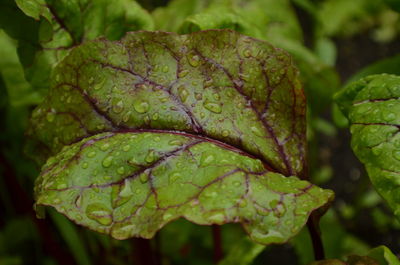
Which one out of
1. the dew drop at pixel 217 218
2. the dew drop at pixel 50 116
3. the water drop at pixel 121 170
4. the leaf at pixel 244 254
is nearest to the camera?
the dew drop at pixel 217 218

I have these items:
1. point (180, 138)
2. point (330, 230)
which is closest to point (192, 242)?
point (330, 230)

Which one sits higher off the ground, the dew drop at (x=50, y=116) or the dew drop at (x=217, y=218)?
the dew drop at (x=50, y=116)

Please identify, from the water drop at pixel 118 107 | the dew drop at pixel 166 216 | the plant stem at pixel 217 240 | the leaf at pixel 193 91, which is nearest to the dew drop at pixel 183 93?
the leaf at pixel 193 91

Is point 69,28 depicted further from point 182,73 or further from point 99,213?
point 99,213

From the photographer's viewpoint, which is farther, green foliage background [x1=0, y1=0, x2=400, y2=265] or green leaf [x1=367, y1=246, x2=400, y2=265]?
green foliage background [x1=0, y1=0, x2=400, y2=265]

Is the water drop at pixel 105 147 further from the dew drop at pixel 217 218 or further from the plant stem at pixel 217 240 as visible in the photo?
the plant stem at pixel 217 240

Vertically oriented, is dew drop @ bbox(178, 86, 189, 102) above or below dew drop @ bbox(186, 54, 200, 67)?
below

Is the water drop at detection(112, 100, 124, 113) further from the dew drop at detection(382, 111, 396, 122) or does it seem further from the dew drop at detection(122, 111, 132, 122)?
the dew drop at detection(382, 111, 396, 122)

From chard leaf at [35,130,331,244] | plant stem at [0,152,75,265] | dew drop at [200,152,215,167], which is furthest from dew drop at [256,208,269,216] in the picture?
plant stem at [0,152,75,265]

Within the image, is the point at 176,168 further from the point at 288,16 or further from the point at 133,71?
the point at 288,16
